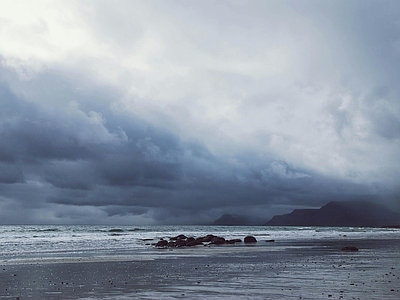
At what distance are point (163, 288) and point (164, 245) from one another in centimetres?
4518

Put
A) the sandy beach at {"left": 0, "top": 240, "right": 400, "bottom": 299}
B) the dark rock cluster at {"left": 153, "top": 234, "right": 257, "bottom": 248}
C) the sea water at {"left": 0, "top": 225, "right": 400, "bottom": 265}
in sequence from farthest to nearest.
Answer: the dark rock cluster at {"left": 153, "top": 234, "right": 257, "bottom": 248}
the sea water at {"left": 0, "top": 225, "right": 400, "bottom": 265}
the sandy beach at {"left": 0, "top": 240, "right": 400, "bottom": 299}

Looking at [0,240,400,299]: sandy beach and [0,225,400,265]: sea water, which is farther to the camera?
[0,225,400,265]: sea water

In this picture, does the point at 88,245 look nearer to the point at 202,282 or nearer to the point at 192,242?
the point at 192,242

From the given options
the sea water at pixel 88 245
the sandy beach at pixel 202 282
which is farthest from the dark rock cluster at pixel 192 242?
the sandy beach at pixel 202 282

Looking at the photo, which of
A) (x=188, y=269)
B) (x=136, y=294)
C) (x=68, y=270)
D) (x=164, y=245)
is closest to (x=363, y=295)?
(x=136, y=294)

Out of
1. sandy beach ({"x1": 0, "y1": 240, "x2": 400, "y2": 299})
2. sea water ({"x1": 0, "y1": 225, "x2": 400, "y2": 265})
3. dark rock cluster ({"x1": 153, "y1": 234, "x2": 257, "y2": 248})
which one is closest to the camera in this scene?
sandy beach ({"x1": 0, "y1": 240, "x2": 400, "y2": 299})

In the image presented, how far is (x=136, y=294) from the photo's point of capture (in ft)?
66.1

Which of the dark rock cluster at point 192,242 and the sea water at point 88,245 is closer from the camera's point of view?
the sea water at point 88,245

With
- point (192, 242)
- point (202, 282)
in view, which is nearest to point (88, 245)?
point (192, 242)

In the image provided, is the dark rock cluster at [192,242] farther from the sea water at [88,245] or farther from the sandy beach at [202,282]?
the sandy beach at [202,282]

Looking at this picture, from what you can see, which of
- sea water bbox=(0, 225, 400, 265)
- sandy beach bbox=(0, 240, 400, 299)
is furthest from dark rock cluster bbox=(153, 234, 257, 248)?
sandy beach bbox=(0, 240, 400, 299)

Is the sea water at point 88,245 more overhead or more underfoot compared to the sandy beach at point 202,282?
more overhead

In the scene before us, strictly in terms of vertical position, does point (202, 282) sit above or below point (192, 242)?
below

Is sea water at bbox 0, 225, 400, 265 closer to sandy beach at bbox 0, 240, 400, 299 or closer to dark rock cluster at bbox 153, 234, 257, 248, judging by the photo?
dark rock cluster at bbox 153, 234, 257, 248
